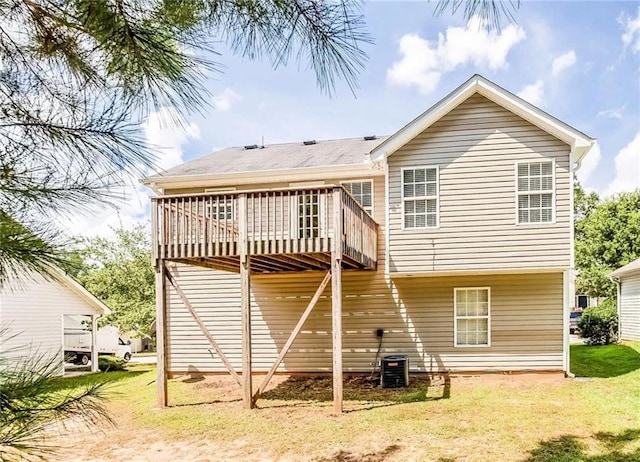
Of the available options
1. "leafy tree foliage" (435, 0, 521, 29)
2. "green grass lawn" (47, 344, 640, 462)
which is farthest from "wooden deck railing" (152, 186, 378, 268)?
"leafy tree foliage" (435, 0, 521, 29)

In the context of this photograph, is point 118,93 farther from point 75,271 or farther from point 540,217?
point 540,217

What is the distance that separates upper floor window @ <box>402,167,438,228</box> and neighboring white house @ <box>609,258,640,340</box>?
33.8 feet

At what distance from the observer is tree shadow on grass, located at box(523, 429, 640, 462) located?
5871mm

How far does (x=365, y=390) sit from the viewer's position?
404 inches

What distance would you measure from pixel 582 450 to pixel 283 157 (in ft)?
32.6

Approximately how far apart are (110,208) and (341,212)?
676 centimetres

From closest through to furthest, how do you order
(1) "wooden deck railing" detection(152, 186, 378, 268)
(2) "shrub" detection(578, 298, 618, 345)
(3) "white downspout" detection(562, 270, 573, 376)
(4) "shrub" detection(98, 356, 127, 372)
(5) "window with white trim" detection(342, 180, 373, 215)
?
(1) "wooden deck railing" detection(152, 186, 378, 268), (3) "white downspout" detection(562, 270, 573, 376), (5) "window with white trim" detection(342, 180, 373, 215), (4) "shrub" detection(98, 356, 127, 372), (2) "shrub" detection(578, 298, 618, 345)

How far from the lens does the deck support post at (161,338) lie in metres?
9.15

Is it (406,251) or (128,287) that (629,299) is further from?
(128,287)

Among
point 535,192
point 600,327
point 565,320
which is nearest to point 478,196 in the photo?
point 535,192

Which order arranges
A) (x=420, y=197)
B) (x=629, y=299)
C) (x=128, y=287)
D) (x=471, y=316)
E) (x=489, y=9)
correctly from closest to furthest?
1. (x=489, y=9)
2. (x=420, y=197)
3. (x=471, y=316)
4. (x=629, y=299)
5. (x=128, y=287)

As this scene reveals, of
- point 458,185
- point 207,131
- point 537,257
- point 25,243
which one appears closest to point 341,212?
point 458,185

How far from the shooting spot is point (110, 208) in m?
1.95

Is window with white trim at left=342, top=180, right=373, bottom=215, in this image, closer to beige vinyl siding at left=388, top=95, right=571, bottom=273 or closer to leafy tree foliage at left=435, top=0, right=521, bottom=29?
beige vinyl siding at left=388, top=95, right=571, bottom=273
